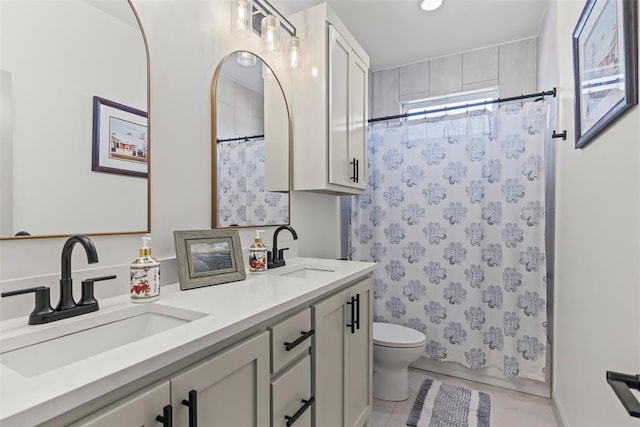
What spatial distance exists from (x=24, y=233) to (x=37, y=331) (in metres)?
0.27

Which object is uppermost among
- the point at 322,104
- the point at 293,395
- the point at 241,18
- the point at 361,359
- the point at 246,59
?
the point at 241,18

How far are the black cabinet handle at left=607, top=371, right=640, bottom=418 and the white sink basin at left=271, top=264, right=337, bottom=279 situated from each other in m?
1.07

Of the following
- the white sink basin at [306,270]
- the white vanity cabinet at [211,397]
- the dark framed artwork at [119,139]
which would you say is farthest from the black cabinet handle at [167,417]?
the white sink basin at [306,270]

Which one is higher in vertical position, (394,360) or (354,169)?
(354,169)

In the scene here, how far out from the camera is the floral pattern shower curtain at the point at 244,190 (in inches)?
56.6

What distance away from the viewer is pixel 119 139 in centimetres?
104

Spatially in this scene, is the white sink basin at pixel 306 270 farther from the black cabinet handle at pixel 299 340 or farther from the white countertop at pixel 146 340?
the black cabinet handle at pixel 299 340

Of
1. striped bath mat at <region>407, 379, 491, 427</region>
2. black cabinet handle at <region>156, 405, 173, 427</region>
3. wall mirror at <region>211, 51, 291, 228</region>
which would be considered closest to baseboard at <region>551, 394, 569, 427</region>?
striped bath mat at <region>407, 379, 491, 427</region>

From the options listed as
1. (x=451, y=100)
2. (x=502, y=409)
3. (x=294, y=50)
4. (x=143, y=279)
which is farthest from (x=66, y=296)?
(x=451, y=100)

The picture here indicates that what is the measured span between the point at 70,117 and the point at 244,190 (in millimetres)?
753

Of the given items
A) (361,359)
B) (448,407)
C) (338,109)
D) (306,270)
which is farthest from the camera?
(448,407)

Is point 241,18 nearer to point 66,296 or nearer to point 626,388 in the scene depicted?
point 66,296

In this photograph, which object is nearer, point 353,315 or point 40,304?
point 40,304

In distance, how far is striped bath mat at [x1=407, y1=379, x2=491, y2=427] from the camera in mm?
1846
